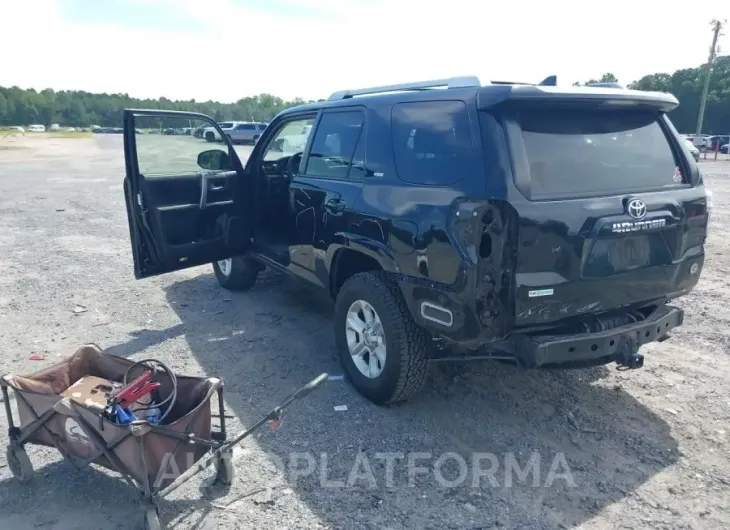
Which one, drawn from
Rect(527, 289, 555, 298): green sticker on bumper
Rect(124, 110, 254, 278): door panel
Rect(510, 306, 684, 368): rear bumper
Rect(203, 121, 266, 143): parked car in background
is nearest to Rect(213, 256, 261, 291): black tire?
Rect(124, 110, 254, 278): door panel

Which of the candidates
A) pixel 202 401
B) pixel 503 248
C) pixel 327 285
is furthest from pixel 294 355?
pixel 503 248

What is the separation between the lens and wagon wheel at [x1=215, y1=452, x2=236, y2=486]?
303 centimetres

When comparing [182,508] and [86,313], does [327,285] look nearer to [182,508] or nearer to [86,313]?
[182,508]

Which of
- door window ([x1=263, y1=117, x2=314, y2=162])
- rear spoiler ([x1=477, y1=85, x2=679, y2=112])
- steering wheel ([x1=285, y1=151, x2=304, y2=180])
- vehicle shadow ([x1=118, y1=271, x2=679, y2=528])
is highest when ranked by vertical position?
rear spoiler ([x1=477, y1=85, x2=679, y2=112])

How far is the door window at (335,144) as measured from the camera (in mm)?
4211

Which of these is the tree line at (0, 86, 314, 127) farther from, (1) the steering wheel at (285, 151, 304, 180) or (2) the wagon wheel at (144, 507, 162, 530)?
(2) the wagon wheel at (144, 507, 162, 530)

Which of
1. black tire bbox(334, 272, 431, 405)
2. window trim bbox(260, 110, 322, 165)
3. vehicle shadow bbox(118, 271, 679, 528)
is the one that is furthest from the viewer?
window trim bbox(260, 110, 322, 165)

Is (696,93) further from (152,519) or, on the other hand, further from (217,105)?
(217,105)

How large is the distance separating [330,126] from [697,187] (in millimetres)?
2593

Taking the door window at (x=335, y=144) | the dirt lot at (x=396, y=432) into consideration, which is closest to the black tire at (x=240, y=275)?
the dirt lot at (x=396, y=432)

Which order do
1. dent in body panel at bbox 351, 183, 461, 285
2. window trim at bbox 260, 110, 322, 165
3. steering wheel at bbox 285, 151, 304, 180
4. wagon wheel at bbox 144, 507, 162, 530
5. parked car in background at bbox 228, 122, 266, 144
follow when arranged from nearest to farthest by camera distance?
1. wagon wheel at bbox 144, 507, 162, 530
2. dent in body panel at bbox 351, 183, 461, 285
3. window trim at bbox 260, 110, 322, 165
4. steering wheel at bbox 285, 151, 304, 180
5. parked car in background at bbox 228, 122, 266, 144

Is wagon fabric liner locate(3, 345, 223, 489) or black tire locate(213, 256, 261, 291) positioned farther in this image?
black tire locate(213, 256, 261, 291)

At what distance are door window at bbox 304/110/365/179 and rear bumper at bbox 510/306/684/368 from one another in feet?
6.02

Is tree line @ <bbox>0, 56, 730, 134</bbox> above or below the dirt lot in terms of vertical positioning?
above
